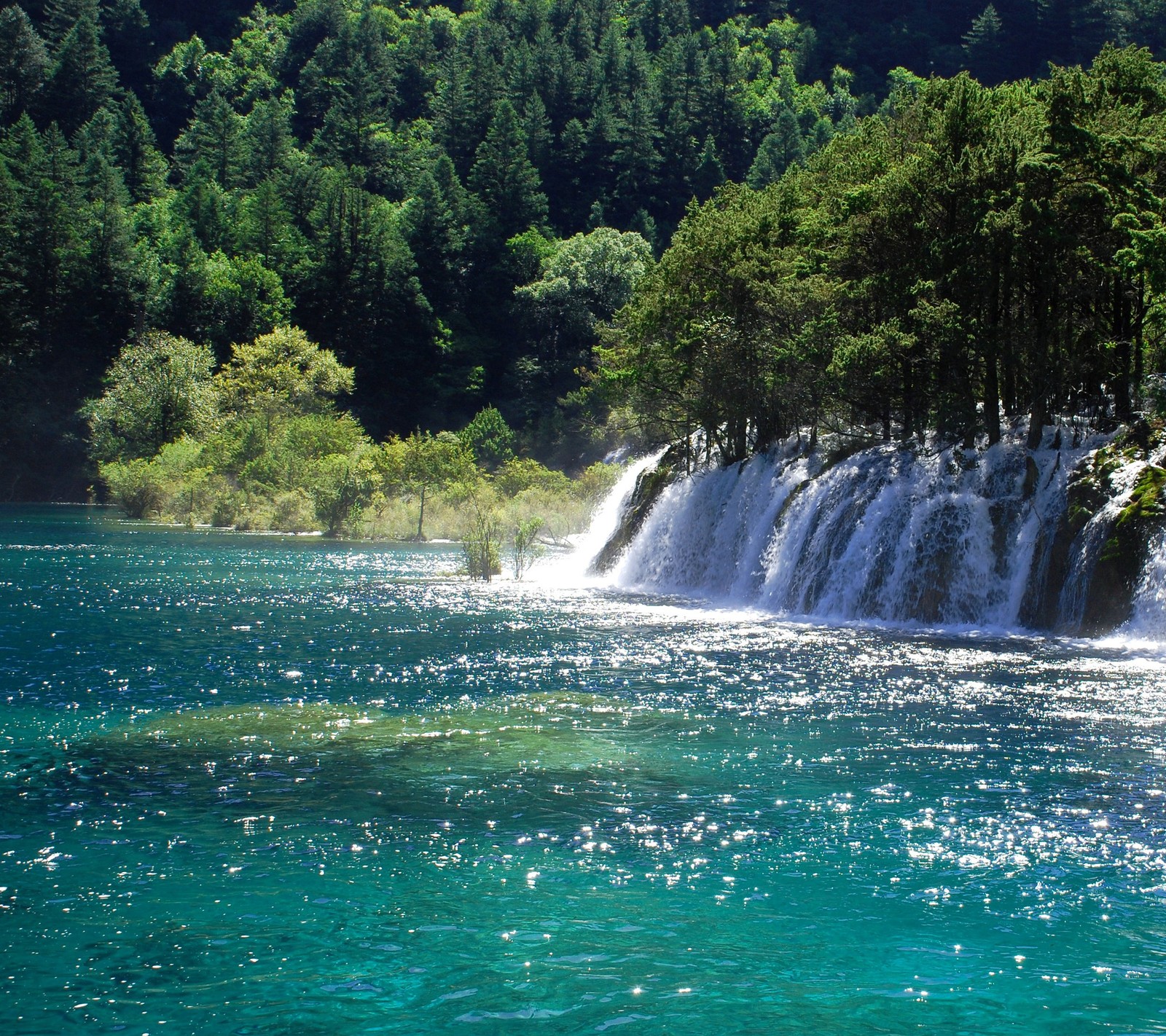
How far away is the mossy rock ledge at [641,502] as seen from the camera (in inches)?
1859

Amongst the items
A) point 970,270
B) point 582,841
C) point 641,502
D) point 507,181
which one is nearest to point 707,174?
point 507,181

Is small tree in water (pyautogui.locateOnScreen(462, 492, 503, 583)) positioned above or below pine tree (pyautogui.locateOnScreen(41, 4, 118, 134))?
below

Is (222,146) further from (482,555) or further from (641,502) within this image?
(482,555)

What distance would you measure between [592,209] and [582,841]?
114888 millimetres

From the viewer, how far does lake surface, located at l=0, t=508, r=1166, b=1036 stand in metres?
9.28

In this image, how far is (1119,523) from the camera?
2736cm

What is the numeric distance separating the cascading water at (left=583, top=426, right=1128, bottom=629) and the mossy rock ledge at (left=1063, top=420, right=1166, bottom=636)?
1.42 ft

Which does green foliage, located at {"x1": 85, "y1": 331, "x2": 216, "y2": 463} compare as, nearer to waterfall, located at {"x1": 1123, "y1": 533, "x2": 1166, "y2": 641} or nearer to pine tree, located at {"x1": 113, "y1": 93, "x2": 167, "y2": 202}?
pine tree, located at {"x1": 113, "y1": 93, "x2": 167, "y2": 202}

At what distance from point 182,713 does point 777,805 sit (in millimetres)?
10067

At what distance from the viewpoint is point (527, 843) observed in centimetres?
1272

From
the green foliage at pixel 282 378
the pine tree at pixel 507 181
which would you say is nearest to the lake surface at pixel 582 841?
the green foliage at pixel 282 378

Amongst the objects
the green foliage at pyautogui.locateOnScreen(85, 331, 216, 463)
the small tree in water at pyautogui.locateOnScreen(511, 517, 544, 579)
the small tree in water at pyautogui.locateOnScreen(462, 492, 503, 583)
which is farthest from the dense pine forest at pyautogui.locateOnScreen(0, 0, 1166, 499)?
the small tree in water at pyautogui.locateOnScreen(462, 492, 503, 583)

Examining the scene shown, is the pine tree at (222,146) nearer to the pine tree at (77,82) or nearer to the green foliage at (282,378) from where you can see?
the pine tree at (77,82)

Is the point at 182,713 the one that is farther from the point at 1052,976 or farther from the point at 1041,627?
the point at 1041,627
